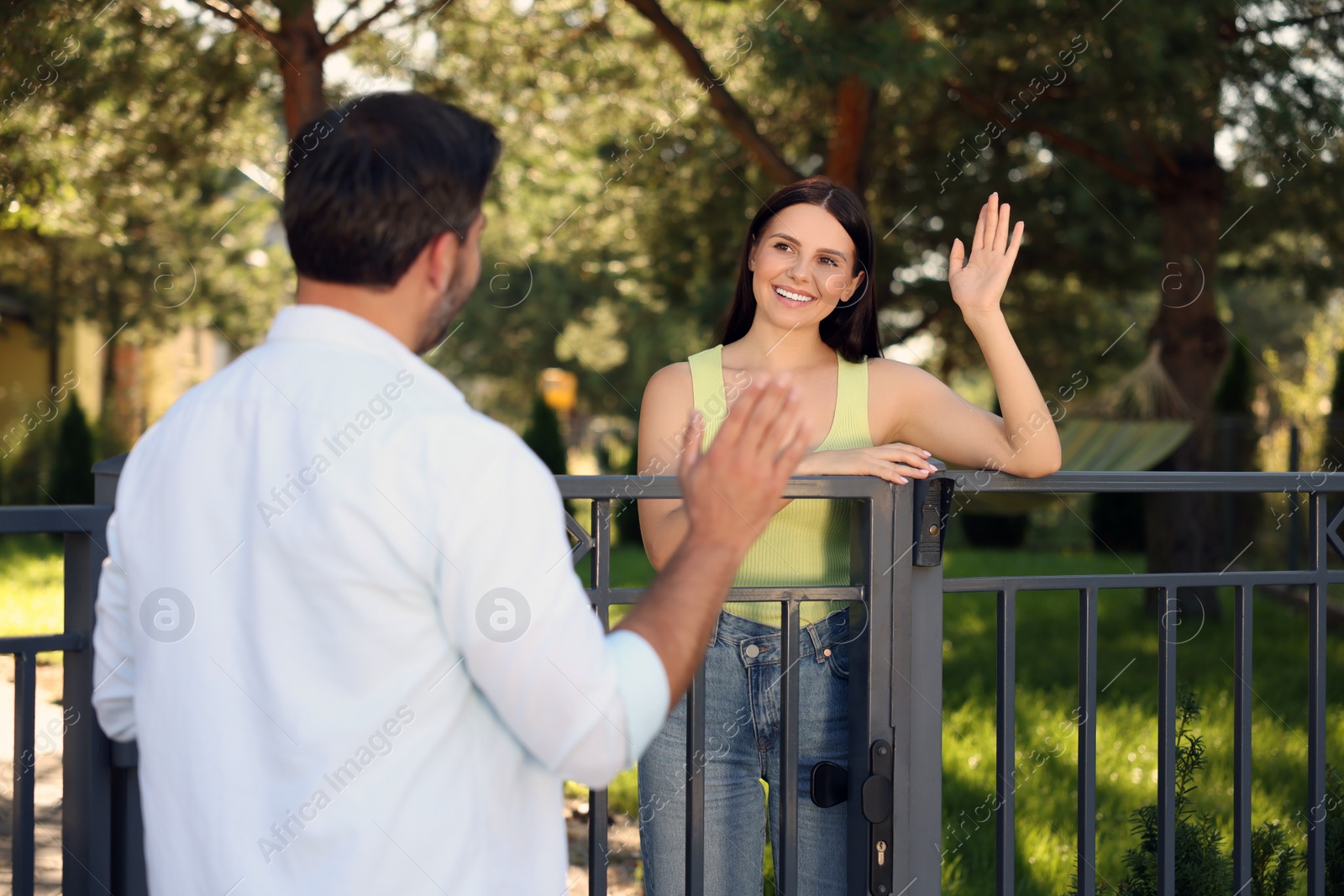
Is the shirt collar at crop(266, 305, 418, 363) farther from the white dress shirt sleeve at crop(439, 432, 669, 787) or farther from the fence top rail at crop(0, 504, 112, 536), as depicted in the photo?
the fence top rail at crop(0, 504, 112, 536)

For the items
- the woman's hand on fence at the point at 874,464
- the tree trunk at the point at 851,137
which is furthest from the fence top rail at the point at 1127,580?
the tree trunk at the point at 851,137

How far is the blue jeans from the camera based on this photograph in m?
2.26

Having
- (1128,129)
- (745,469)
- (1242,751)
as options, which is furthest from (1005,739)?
(1128,129)

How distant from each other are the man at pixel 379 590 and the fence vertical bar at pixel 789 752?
1017 millimetres

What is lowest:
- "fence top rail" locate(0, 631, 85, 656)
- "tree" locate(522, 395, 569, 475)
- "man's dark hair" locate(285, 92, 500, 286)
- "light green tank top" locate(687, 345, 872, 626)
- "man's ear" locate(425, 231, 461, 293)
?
"fence top rail" locate(0, 631, 85, 656)

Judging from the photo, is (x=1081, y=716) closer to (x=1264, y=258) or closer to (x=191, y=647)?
(x=191, y=647)

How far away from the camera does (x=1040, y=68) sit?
805 centimetres

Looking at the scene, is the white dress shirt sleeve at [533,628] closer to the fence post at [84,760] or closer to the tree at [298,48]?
the fence post at [84,760]

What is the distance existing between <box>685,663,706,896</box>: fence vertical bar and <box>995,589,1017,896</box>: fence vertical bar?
65cm

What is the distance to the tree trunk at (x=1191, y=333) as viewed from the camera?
354 inches

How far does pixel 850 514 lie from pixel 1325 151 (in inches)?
301

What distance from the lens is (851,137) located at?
806 cm

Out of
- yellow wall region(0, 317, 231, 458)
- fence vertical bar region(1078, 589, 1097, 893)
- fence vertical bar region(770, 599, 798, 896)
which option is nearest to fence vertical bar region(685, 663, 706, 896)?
fence vertical bar region(770, 599, 798, 896)

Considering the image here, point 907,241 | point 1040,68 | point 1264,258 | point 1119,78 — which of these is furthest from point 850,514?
point 1264,258
